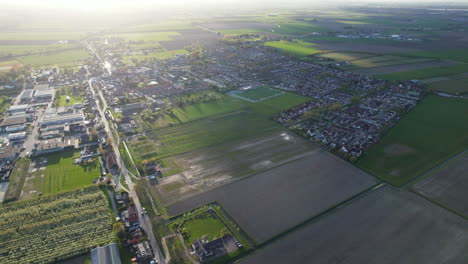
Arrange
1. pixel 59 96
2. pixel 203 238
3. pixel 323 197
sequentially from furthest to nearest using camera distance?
pixel 59 96, pixel 323 197, pixel 203 238

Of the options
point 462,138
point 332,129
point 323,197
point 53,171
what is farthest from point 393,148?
point 53,171

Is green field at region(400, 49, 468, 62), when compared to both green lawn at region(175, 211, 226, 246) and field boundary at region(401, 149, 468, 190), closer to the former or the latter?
field boundary at region(401, 149, 468, 190)

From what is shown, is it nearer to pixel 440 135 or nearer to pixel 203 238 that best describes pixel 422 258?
pixel 203 238

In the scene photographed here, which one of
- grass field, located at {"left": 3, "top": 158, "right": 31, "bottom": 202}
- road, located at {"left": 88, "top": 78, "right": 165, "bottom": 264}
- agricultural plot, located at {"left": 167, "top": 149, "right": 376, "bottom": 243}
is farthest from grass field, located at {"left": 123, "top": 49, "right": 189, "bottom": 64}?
agricultural plot, located at {"left": 167, "top": 149, "right": 376, "bottom": 243}

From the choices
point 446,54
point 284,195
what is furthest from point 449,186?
point 446,54

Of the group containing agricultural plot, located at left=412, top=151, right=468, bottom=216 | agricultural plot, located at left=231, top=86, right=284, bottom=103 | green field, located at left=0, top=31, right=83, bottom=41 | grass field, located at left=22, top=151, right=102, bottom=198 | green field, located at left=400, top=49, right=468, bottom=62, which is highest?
green field, located at left=0, top=31, right=83, bottom=41

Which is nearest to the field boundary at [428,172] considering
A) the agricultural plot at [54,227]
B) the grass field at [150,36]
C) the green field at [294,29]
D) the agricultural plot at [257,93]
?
the agricultural plot at [257,93]

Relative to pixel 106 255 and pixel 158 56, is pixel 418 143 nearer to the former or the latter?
pixel 106 255
